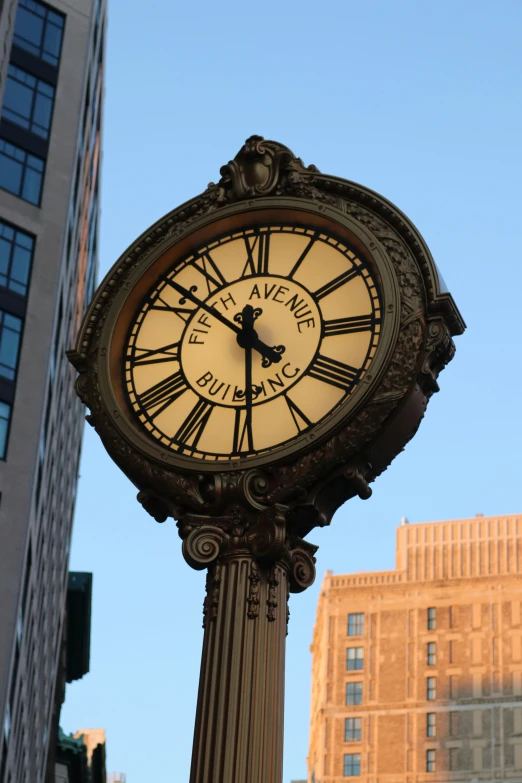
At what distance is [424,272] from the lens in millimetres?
6785

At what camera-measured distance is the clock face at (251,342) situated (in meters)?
6.71

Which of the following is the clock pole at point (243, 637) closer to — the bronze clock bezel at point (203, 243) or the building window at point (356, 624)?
the bronze clock bezel at point (203, 243)

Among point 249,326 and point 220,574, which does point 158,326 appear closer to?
point 249,326

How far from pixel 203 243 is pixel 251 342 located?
0.84 m

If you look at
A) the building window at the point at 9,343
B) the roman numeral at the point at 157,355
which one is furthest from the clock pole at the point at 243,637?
the building window at the point at 9,343

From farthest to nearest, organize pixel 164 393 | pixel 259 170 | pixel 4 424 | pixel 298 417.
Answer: pixel 4 424 < pixel 259 170 < pixel 164 393 < pixel 298 417

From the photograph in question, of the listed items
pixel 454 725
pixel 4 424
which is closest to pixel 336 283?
pixel 4 424

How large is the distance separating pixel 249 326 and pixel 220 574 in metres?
1.14

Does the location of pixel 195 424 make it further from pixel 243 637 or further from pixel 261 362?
pixel 243 637

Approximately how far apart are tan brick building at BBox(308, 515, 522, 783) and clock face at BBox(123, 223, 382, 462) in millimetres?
90396

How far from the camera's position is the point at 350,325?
6.79 m

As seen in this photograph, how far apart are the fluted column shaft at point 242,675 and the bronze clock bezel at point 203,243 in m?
0.51

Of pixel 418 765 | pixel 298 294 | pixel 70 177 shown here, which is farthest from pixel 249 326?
pixel 418 765

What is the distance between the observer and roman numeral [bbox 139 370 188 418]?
23.0 feet
